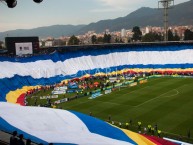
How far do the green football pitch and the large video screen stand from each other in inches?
958

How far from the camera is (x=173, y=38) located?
123 m

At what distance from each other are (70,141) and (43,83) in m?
50.6

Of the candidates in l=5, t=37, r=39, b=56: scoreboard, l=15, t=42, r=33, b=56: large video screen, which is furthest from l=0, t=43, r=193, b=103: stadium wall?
l=5, t=37, r=39, b=56: scoreboard

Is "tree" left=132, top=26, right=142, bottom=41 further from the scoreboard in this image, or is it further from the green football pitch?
the green football pitch

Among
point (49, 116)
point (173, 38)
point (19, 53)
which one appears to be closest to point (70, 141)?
point (49, 116)

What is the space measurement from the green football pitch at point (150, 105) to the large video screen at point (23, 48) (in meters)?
24.3

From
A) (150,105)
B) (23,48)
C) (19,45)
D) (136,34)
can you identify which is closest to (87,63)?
(23,48)

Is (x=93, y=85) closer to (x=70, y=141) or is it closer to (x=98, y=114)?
(x=98, y=114)

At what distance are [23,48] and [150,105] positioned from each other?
3595 cm

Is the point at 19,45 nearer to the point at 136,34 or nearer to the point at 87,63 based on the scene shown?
the point at 87,63

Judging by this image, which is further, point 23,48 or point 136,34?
point 136,34

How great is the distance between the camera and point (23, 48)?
67.9m

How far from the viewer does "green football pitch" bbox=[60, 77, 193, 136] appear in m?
36.3

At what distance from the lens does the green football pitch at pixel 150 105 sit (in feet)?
119
